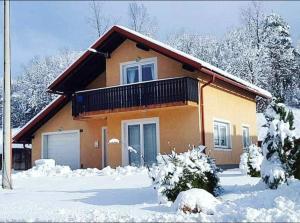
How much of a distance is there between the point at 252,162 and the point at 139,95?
6.84 metres

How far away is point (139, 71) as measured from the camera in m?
21.5

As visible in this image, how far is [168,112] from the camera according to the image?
2023 centimetres

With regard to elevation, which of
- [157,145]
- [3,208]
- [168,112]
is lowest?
[3,208]

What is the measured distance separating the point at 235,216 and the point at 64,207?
11.9 ft

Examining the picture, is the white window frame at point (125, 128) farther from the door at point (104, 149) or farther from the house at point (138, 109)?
the door at point (104, 149)

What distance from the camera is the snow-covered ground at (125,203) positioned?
765 cm

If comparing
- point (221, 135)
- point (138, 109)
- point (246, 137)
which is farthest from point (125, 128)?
point (246, 137)

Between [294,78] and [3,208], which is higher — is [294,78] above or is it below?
above

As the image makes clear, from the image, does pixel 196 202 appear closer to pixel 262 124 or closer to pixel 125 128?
pixel 262 124

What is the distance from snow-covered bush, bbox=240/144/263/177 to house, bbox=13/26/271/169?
15.1 ft

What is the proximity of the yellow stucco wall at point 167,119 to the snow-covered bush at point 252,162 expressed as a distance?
189 inches

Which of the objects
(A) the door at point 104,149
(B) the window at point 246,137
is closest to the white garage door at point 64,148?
(A) the door at point 104,149

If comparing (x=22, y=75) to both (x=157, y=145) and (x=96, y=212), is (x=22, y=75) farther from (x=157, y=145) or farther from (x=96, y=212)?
(x=96, y=212)

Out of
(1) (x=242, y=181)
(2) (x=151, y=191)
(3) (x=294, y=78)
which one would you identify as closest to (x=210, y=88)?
(1) (x=242, y=181)
